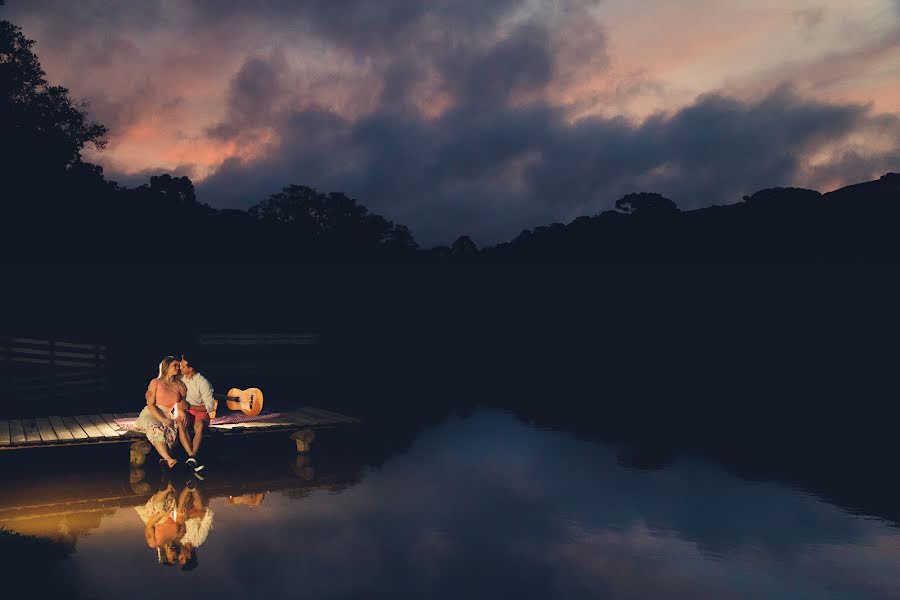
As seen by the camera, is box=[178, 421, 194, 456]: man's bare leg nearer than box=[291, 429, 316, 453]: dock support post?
Yes

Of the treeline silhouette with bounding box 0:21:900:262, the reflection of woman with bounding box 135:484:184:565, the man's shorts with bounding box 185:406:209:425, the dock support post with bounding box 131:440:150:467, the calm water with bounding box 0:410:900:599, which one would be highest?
the treeline silhouette with bounding box 0:21:900:262

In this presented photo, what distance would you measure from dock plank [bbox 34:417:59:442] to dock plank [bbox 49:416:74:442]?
5 cm

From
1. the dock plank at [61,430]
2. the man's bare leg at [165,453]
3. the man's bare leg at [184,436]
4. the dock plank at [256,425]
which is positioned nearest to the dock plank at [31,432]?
the dock plank at [61,430]

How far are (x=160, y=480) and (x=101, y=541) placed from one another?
2.52 m

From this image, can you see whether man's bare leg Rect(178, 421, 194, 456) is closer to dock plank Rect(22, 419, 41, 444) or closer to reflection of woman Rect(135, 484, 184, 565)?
reflection of woman Rect(135, 484, 184, 565)

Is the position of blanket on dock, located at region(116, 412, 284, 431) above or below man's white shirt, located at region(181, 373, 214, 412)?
below

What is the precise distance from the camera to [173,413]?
10133 mm

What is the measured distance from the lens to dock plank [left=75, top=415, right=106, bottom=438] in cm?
986

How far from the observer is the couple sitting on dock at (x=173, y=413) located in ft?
32.5

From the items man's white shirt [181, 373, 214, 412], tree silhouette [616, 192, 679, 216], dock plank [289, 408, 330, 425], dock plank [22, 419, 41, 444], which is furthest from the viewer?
tree silhouette [616, 192, 679, 216]

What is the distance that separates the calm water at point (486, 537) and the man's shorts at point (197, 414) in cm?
70

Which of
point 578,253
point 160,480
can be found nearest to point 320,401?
point 578,253

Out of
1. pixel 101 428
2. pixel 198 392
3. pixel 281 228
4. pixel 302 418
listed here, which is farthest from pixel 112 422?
pixel 281 228

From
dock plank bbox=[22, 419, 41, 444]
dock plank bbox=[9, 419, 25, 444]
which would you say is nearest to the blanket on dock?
dock plank bbox=[22, 419, 41, 444]
